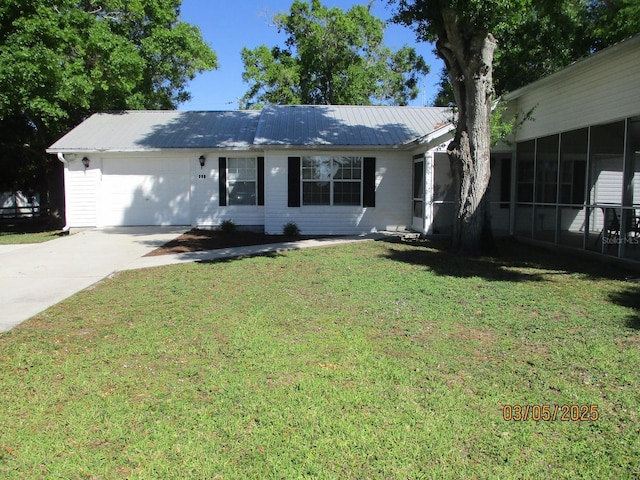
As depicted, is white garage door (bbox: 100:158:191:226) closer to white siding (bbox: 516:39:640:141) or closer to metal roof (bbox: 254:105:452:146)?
metal roof (bbox: 254:105:452:146)

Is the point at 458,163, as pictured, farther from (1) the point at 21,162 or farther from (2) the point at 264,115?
(1) the point at 21,162

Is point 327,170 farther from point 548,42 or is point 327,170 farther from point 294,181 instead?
point 548,42

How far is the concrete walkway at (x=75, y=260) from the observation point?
6826mm

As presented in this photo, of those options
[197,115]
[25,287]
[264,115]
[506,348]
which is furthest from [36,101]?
[506,348]

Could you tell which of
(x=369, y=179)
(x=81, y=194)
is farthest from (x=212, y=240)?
(x=81, y=194)

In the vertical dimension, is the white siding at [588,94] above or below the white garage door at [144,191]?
above

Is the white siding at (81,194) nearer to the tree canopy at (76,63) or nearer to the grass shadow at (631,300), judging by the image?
the tree canopy at (76,63)

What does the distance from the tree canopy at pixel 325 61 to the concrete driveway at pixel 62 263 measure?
17577mm

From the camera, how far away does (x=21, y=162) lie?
69.5 ft

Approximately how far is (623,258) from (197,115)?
15.2m
